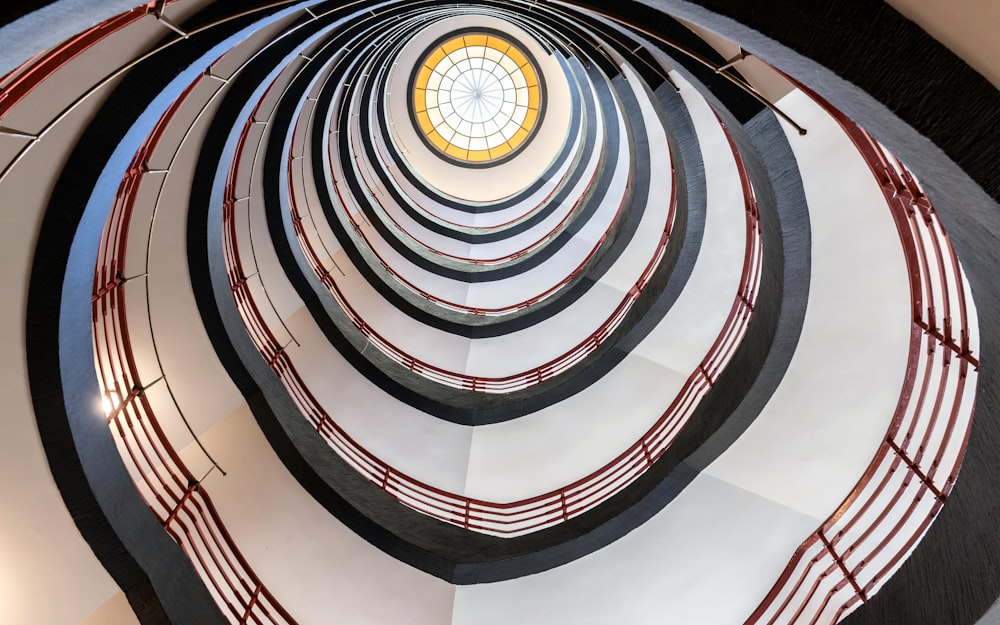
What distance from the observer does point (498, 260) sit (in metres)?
13.8

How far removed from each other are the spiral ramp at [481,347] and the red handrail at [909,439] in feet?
0.14

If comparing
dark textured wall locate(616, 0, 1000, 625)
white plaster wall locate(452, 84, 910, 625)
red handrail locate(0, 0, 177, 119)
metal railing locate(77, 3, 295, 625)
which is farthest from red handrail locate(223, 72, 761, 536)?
red handrail locate(0, 0, 177, 119)

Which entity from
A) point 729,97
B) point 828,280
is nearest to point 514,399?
point 828,280

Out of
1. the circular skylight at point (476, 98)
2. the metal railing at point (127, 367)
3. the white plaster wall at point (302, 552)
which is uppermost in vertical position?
the circular skylight at point (476, 98)

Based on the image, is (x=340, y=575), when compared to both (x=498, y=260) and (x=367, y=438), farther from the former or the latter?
(x=498, y=260)

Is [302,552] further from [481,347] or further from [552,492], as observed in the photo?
[481,347]

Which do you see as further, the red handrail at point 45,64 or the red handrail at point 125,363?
the red handrail at point 125,363

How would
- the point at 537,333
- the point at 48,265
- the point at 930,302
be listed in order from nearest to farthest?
the point at 930,302 → the point at 48,265 → the point at 537,333

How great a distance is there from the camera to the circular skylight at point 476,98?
56.2 feet

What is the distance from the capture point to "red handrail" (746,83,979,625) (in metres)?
3.58

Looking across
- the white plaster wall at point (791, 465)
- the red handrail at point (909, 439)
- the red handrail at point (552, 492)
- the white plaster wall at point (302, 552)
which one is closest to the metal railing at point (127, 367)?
the white plaster wall at point (302, 552)

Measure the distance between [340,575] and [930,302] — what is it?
23.9 ft

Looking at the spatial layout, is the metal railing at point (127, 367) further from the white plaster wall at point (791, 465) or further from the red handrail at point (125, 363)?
the white plaster wall at point (791, 465)

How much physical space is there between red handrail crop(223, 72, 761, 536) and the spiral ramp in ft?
0.26
